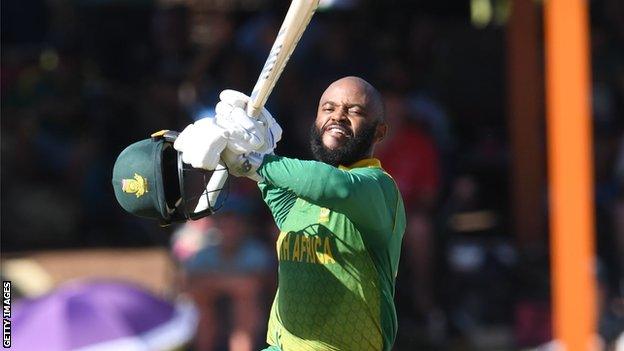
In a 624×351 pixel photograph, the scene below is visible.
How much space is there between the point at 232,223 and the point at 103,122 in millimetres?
1400

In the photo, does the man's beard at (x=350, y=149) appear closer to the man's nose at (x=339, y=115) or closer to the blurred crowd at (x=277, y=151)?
the man's nose at (x=339, y=115)

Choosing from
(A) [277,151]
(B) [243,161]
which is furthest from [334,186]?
(A) [277,151]

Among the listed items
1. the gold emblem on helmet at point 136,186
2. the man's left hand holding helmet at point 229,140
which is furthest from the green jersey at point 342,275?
the gold emblem on helmet at point 136,186

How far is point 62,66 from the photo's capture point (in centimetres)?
929

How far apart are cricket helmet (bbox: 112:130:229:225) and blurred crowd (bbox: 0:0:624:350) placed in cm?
377

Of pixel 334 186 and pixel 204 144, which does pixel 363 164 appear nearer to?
pixel 334 186

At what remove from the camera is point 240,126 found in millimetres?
4074

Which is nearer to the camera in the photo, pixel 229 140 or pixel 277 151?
pixel 229 140

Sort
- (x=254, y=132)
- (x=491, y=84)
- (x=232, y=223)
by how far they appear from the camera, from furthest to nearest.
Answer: (x=491, y=84) → (x=232, y=223) → (x=254, y=132)

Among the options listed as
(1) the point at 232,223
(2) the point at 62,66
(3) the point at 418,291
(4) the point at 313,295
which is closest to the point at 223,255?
(1) the point at 232,223

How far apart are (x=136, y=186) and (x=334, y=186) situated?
0.68 meters

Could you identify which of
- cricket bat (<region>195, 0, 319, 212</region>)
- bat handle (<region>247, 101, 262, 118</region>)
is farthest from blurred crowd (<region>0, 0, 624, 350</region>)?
bat handle (<region>247, 101, 262, 118</region>)

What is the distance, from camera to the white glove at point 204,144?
397 centimetres

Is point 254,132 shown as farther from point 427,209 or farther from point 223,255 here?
point 427,209
